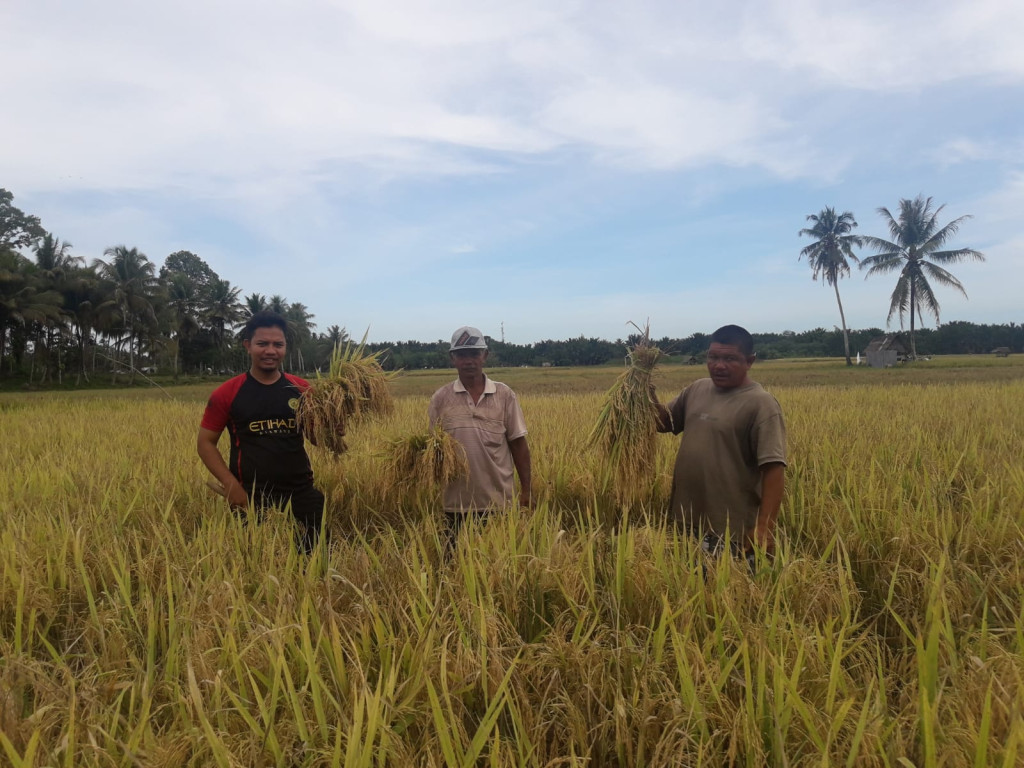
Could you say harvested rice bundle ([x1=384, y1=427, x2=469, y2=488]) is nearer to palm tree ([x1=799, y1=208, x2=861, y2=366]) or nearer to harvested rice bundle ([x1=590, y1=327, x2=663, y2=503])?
harvested rice bundle ([x1=590, y1=327, x2=663, y2=503])

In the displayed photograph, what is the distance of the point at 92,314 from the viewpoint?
1299 inches

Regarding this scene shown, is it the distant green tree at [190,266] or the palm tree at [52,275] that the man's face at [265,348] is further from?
the distant green tree at [190,266]

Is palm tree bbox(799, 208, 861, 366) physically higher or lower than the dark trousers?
higher

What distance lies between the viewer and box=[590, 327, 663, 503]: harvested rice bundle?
2.77 meters

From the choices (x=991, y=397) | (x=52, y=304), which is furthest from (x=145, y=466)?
(x=52, y=304)

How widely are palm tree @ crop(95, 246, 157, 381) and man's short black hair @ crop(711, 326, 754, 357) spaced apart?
1439 inches

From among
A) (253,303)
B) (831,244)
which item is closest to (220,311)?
(253,303)

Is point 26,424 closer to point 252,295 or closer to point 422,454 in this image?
point 422,454

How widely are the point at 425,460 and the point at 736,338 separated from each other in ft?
5.05

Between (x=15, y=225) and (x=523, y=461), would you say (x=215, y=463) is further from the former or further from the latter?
(x=15, y=225)

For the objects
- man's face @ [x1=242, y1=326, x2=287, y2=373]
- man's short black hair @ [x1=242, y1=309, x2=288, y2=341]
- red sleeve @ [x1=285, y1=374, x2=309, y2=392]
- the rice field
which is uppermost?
man's short black hair @ [x1=242, y1=309, x2=288, y2=341]

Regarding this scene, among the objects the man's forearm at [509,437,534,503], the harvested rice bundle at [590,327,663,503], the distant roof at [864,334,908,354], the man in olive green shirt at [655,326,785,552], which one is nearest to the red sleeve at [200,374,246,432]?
the man's forearm at [509,437,534,503]

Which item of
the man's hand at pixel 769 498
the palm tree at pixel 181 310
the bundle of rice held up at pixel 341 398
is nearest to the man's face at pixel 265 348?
the bundle of rice held up at pixel 341 398

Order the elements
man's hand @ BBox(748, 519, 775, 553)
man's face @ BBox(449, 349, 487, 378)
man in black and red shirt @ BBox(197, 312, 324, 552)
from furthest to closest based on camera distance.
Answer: man's face @ BBox(449, 349, 487, 378)
man in black and red shirt @ BBox(197, 312, 324, 552)
man's hand @ BBox(748, 519, 775, 553)
